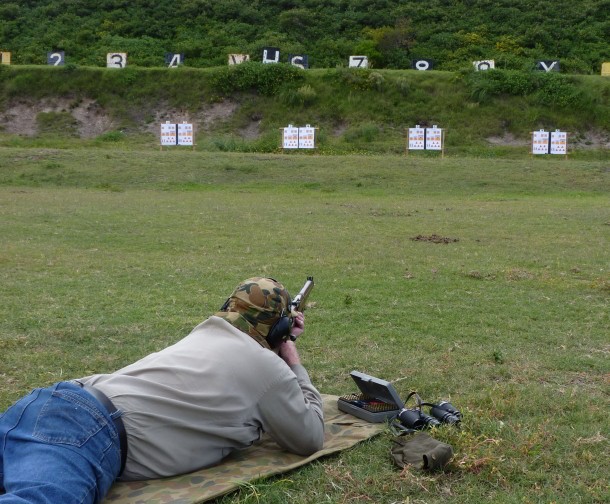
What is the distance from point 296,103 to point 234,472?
35.5m

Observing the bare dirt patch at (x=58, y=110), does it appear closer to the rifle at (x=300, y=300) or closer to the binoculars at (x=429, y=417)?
the rifle at (x=300, y=300)

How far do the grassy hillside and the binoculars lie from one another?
30.0 metres

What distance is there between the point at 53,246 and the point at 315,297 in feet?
16.8

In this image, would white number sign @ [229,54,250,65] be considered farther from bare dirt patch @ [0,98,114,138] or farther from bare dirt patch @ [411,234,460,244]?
bare dirt patch @ [411,234,460,244]

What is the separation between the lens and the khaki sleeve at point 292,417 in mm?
3660

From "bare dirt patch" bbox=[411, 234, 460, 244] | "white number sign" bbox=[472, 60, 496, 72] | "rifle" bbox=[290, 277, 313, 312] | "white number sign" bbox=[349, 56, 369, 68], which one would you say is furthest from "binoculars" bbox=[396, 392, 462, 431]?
"white number sign" bbox=[349, 56, 369, 68]

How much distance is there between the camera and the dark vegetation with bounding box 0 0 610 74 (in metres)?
45.3

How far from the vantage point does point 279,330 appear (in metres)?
3.87

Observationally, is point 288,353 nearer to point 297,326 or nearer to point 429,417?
point 297,326

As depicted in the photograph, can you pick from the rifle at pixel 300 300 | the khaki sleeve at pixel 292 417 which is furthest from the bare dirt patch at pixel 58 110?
the khaki sleeve at pixel 292 417

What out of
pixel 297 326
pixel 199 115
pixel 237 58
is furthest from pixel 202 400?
pixel 237 58

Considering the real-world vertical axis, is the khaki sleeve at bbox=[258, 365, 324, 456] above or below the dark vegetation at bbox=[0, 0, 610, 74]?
below

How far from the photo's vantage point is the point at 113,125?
3750cm

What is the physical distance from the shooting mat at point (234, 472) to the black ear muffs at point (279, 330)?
616 mm
